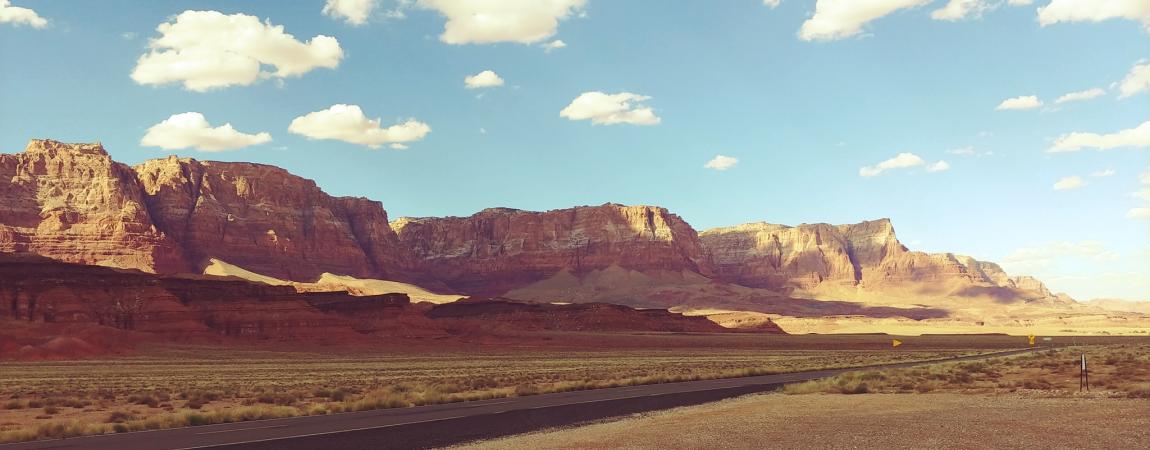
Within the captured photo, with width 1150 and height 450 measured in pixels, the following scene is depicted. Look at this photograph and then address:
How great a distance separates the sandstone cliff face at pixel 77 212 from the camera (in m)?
149

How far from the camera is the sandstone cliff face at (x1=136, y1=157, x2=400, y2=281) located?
565ft

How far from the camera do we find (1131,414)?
17.8m

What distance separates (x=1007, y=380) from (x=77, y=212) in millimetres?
158389

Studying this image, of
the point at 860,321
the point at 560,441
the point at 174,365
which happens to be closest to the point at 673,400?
the point at 560,441

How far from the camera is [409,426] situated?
2145 centimetres

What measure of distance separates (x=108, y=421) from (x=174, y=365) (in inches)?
1598

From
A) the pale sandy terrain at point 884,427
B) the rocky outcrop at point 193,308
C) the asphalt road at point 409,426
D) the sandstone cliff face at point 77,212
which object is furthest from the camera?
the sandstone cliff face at point 77,212

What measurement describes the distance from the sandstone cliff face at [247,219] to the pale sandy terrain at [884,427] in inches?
6404

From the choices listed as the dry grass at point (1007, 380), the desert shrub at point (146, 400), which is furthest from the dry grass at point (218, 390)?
the dry grass at point (1007, 380)

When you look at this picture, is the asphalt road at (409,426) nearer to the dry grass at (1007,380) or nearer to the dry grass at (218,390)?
the dry grass at (218,390)

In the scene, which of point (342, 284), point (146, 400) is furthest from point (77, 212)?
point (146, 400)

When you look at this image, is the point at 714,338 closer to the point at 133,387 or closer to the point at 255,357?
the point at 255,357

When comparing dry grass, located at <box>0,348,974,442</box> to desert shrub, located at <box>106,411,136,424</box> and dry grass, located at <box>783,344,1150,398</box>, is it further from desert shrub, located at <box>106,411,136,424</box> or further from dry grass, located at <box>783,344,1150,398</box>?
dry grass, located at <box>783,344,1150,398</box>

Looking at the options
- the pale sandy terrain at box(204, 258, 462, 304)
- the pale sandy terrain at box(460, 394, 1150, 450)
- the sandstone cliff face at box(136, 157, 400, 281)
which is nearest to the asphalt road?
the pale sandy terrain at box(460, 394, 1150, 450)
